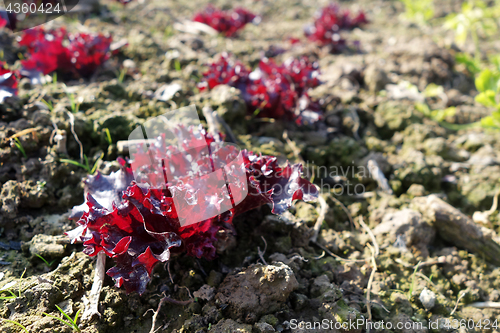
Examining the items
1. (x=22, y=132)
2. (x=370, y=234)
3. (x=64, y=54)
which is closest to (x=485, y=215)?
(x=370, y=234)

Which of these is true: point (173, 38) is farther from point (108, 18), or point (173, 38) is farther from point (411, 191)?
point (411, 191)

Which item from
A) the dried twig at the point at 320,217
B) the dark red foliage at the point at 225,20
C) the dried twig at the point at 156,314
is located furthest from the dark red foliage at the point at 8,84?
the dark red foliage at the point at 225,20

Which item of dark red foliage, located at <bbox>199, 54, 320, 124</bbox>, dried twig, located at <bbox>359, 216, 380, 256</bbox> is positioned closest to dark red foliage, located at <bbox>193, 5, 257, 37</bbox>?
dark red foliage, located at <bbox>199, 54, 320, 124</bbox>

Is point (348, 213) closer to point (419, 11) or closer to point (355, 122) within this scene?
point (355, 122)

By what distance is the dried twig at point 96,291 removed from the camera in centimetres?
186

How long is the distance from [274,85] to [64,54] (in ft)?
7.33

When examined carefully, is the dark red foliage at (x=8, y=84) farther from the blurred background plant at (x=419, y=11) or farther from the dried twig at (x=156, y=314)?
the blurred background plant at (x=419, y=11)

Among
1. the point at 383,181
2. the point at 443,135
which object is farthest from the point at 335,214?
the point at 443,135

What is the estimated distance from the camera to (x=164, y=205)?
1946 mm

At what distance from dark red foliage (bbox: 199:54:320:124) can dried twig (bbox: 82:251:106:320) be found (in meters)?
2.02

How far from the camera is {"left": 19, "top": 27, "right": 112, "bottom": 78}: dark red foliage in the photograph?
3404 mm

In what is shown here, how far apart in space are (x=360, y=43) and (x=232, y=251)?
4.87 meters

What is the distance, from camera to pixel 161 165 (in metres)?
2.34

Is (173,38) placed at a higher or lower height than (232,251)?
higher
